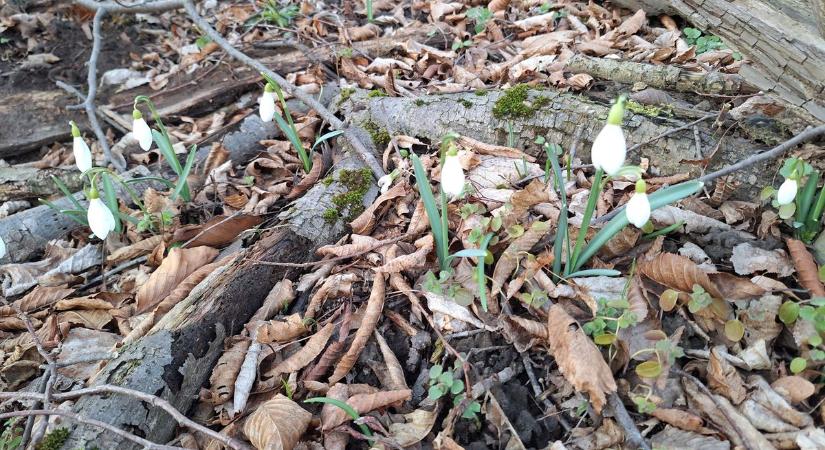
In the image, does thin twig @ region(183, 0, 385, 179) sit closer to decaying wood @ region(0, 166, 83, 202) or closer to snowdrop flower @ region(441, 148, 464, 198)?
snowdrop flower @ region(441, 148, 464, 198)

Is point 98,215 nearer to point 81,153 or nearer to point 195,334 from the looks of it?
A: point 81,153

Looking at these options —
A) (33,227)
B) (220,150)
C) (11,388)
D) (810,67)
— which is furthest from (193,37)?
(810,67)

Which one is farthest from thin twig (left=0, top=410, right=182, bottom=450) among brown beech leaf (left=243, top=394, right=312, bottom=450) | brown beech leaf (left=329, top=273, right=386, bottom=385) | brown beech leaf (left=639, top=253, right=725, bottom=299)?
brown beech leaf (left=639, top=253, right=725, bottom=299)

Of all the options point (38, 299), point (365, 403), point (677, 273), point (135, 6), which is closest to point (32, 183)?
point (38, 299)

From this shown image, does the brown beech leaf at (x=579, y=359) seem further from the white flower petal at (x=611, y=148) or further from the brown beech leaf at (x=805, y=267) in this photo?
the brown beech leaf at (x=805, y=267)

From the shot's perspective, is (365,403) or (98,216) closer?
(365,403)
